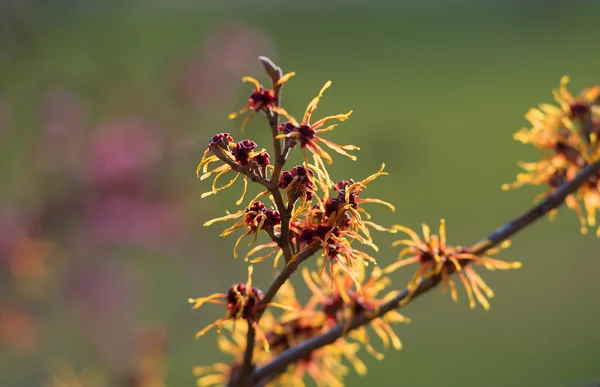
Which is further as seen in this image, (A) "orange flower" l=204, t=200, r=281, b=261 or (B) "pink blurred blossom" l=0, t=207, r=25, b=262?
(B) "pink blurred blossom" l=0, t=207, r=25, b=262

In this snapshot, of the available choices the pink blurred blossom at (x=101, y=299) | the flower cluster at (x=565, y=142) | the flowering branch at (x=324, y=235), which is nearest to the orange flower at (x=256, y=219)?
the flowering branch at (x=324, y=235)

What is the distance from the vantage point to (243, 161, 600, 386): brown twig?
0.89 feet

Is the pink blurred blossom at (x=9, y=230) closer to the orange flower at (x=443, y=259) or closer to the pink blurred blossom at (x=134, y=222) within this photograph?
the pink blurred blossom at (x=134, y=222)

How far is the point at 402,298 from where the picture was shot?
0.27 meters

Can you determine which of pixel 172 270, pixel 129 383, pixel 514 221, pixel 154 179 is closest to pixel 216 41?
pixel 154 179

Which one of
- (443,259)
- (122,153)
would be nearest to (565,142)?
(443,259)

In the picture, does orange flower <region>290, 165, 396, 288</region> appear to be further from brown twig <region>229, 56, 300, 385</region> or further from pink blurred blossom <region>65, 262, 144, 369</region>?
pink blurred blossom <region>65, 262, 144, 369</region>

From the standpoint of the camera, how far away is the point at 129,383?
43 centimetres

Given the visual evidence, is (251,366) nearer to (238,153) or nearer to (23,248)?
(238,153)

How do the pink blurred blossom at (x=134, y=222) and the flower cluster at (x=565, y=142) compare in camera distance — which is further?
the pink blurred blossom at (x=134, y=222)

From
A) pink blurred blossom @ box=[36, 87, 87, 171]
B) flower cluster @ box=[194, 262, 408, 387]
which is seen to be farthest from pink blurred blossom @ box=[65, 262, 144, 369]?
flower cluster @ box=[194, 262, 408, 387]

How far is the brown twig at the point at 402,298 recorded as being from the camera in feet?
0.89

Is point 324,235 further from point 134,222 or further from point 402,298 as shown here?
point 134,222

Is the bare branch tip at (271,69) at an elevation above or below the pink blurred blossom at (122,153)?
below
